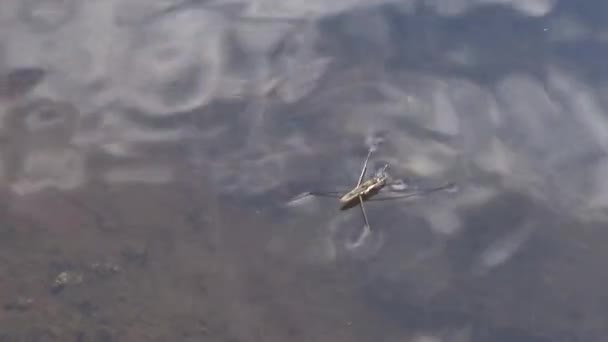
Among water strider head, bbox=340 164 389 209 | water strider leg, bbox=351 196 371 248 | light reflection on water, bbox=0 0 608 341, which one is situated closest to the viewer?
light reflection on water, bbox=0 0 608 341

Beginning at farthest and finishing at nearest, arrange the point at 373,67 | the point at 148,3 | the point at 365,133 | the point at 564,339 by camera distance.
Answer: the point at 148,3 < the point at 373,67 < the point at 365,133 < the point at 564,339

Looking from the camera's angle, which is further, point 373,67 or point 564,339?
point 373,67

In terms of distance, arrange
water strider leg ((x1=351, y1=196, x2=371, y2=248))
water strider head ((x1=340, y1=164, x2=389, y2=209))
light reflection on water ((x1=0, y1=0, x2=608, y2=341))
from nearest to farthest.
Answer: light reflection on water ((x1=0, y1=0, x2=608, y2=341))
water strider leg ((x1=351, y1=196, x2=371, y2=248))
water strider head ((x1=340, y1=164, x2=389, y2=209))

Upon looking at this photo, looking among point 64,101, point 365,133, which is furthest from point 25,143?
point 365,133

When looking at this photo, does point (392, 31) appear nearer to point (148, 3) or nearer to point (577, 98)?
point (577, 98)

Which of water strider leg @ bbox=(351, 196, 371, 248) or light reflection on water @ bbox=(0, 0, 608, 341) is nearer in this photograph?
light reflection on water @ bbox=(0, 0, 608, 341)

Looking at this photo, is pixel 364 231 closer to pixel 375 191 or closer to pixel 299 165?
pixel 375 191
